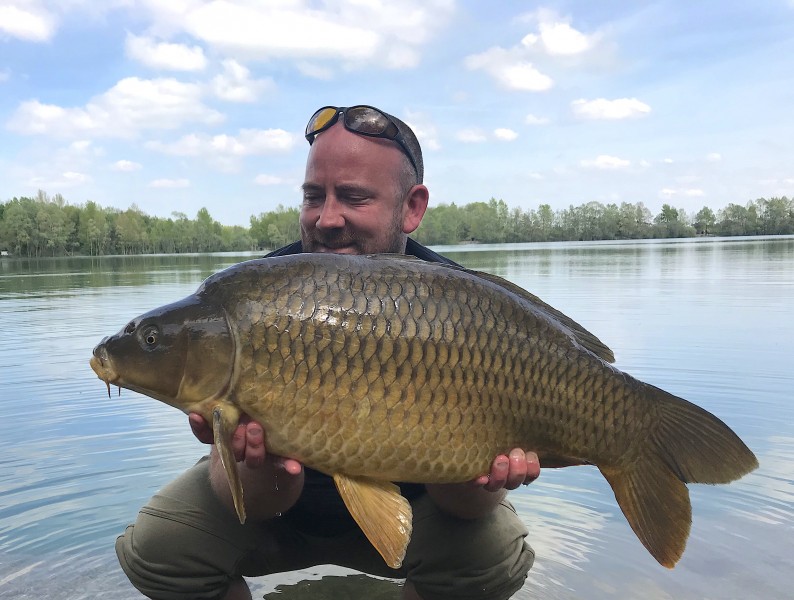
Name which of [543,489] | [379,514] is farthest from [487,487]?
[543,489]

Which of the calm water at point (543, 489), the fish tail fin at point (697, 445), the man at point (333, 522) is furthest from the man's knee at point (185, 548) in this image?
the fish tail fin at point (697, 445)

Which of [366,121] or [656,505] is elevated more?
[366,121]

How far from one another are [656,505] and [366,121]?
162 cm

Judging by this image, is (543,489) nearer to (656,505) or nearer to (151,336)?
(656,505)

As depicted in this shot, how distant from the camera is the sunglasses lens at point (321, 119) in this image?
2.71 metres

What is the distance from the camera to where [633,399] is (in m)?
1.90

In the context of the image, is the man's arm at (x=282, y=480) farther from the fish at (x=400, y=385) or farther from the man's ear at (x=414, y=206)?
the man's ear at (x=414, y=206)

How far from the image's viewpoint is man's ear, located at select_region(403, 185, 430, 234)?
2.71 m

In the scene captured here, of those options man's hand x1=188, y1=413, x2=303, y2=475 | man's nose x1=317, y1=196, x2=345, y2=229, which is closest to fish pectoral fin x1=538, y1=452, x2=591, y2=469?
man's hand x1=188, y1=413, x2=303, y2=475

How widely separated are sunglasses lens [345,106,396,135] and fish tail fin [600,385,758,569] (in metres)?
1.34

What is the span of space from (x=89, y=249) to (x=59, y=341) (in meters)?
73.9

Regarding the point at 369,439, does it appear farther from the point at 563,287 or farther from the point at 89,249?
the point at 89,249

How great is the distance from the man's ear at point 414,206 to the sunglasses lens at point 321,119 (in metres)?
0.41

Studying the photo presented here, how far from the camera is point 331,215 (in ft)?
8.14
